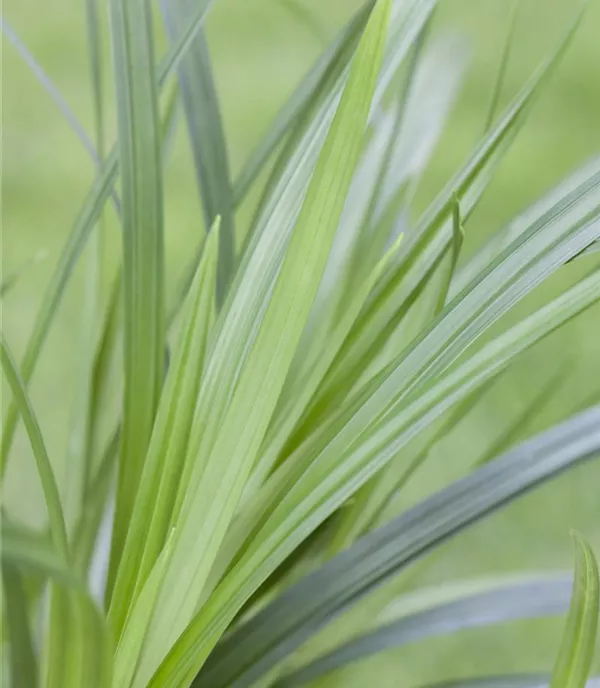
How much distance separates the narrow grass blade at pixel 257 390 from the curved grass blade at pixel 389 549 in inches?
2.1

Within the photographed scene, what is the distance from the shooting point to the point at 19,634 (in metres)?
0.26

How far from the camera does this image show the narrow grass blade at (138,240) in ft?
0.86

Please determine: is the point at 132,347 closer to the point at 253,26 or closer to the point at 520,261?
the point at 520,261

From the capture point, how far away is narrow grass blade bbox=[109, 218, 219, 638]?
26cm

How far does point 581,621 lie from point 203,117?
0.86 ft

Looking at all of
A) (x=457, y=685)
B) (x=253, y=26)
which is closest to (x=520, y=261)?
(x=457, y=685)

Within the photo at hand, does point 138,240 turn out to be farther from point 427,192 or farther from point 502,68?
point 427,192

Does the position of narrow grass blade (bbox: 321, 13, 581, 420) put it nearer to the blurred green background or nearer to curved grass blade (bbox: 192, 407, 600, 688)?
curved grass blade (bbox: 192, 407, 600, 688)

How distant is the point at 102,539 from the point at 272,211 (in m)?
0.21

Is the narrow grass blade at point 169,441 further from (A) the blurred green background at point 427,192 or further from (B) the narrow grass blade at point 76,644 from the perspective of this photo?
(A) the blurred green background at point 427,192

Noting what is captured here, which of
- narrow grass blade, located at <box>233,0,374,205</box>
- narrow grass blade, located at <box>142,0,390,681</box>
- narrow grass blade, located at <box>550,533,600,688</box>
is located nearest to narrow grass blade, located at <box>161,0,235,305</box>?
narrow grass blade, located at <box>233,0,374,205</box>

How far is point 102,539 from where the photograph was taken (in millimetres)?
375

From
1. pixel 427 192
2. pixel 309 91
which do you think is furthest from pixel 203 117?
pixel 427 192

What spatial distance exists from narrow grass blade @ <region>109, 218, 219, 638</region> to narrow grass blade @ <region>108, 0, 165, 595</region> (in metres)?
0.03
